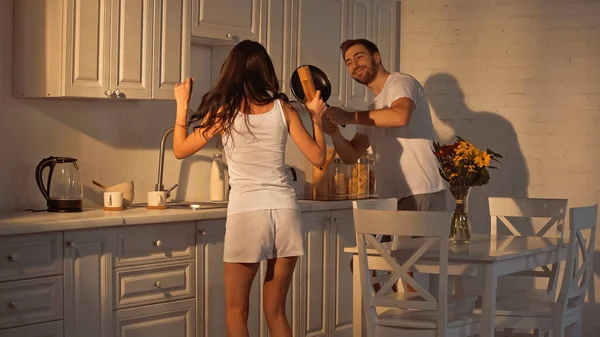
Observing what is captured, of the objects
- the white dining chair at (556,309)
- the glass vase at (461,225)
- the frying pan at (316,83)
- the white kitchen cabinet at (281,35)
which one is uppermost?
the white kitchen cabinet at (281,35)

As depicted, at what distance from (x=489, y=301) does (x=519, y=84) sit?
271cm

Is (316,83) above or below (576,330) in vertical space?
above

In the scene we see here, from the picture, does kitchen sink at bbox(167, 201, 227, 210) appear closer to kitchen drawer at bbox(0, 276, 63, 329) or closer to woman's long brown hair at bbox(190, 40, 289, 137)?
kitchen drawer at bbox(0, 276, 63, 329)

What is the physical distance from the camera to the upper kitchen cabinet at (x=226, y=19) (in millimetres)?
4867

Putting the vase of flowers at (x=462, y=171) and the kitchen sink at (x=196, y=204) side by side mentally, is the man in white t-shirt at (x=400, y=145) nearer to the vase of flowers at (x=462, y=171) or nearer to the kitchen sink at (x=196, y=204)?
the vase of flowers at (x=462, y=171)

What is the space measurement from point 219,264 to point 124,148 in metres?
0.78

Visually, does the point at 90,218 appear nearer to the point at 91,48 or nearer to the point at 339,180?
the point at 91,48

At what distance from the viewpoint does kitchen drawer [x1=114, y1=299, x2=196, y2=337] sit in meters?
4.27

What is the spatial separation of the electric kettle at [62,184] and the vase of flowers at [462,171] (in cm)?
159

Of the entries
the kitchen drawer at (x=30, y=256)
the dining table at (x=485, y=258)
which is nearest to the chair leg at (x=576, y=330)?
the dining table at (x=485, y=258)

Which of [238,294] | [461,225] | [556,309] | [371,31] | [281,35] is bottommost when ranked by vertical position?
[556,309]

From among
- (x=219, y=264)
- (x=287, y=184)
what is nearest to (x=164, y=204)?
(x=219, y=264)

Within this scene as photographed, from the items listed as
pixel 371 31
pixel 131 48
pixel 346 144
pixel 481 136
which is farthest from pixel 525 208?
pixel 131 48

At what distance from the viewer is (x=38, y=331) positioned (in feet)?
12.8
